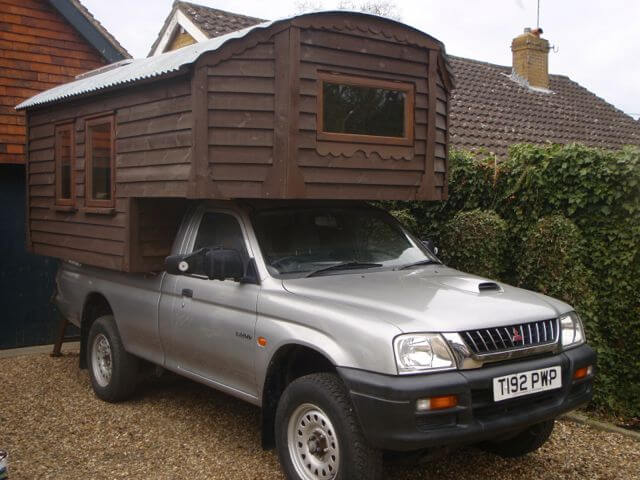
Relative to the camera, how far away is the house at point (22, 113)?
928 centimetres

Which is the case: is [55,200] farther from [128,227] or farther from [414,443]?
[414,443]

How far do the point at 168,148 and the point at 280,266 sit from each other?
1436 millimetres

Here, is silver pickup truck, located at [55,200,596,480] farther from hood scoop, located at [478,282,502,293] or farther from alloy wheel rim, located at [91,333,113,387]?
alloy wheel rim, located at [91,333,113,387]

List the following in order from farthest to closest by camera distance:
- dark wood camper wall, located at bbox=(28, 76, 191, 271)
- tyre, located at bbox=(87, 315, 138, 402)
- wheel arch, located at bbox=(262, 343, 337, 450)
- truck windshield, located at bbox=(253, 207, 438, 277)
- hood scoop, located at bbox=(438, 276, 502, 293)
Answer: tyre, located at bbox=(87, 315, 138, 402) → dark wood camper wall, located at bbox=(28, 76, 191, 271) → truck windshield, located at bbox=(253, 207, 438, 277) → hood scoop, located at bbox=(438, 276, 502, 293) → wheel arch, located at bbox=(262, 343, 337, 450)

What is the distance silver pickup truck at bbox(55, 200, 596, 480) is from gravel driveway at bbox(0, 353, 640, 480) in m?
0.35

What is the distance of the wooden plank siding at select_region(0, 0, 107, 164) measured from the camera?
9320 mm

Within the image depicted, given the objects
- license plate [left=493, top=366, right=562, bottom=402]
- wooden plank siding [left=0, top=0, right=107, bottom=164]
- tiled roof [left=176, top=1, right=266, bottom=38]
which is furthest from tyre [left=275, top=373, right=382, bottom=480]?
tiled roof [left=176, top=1, right=266, bottom=38]

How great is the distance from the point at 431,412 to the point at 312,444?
2.78ft

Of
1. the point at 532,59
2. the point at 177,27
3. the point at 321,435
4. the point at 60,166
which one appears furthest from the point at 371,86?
the point at 532,59

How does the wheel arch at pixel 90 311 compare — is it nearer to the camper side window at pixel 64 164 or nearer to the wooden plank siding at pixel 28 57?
the camper side window at pixel 64 164

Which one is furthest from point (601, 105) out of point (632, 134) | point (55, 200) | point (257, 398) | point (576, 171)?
point (257, 398)

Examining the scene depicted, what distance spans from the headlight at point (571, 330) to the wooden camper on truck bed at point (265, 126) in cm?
179

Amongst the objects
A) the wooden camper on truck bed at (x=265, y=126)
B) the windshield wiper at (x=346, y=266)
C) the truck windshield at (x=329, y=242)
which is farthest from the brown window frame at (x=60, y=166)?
the windshield wiper at (x=346, y=266)

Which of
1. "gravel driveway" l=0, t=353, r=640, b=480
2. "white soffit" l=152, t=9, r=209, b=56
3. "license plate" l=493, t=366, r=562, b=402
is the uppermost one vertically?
"white soffit" l=152, t=9, r=209, b=56
